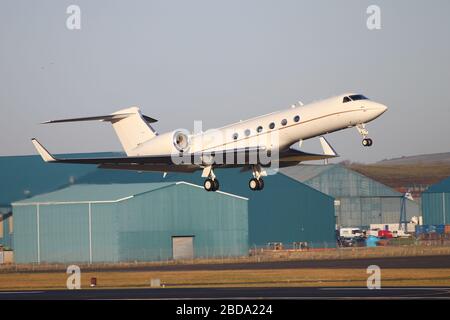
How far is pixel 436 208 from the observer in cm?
9350

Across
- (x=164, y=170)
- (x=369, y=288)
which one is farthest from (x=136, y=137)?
(x=369, y=288)

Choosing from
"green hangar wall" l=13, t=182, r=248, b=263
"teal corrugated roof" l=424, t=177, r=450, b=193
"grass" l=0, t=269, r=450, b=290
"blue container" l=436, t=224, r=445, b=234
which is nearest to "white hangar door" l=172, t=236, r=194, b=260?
"green hangar wall" l=13, t=182, r=248, b=263

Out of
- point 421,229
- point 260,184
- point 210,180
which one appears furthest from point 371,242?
point 260,184

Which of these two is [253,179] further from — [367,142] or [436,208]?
[436,208]

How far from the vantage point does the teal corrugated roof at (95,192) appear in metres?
61.5

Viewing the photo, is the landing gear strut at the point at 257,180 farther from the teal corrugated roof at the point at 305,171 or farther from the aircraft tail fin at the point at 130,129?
the teal corrugated roof at the point at 305,171

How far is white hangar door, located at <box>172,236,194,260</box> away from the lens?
62750 millimetres

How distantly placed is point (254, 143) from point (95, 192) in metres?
24.4

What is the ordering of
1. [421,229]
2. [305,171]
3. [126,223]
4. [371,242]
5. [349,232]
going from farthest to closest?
[305,171] < [349,232] < [421,229] < [371,242] < [126,223]

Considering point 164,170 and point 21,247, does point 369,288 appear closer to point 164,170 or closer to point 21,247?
point 164,170

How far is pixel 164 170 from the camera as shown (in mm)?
45688

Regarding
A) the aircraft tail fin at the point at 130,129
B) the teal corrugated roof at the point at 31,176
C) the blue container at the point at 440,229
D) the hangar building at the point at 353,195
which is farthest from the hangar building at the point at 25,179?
the blue container at the point at 440,229

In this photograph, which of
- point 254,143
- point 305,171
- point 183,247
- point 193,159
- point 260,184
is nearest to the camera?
point 254,143

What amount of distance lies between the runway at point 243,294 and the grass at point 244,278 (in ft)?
8.52
